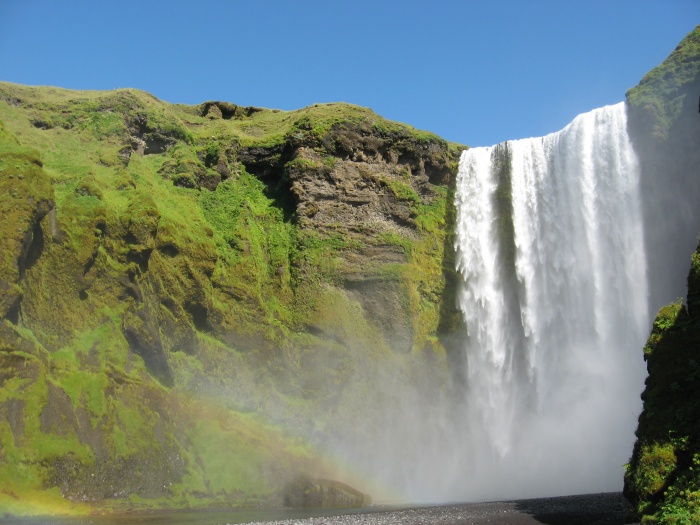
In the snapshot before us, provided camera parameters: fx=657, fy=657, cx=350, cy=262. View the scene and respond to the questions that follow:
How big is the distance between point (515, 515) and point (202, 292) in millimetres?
20004

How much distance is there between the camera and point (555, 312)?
3841 centimetres

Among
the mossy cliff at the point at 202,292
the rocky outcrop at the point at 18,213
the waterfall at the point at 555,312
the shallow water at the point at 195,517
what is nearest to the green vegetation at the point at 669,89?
the waterfall at the point at 555,312

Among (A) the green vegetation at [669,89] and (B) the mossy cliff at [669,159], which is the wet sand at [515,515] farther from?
(A) the green vegetation at [669,89]

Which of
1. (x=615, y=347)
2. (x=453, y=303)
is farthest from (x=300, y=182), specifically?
(x=615, y=347)

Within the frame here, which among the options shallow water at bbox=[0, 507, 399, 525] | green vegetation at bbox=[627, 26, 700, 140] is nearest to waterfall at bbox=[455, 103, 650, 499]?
green vegetation at bbox=[627, 26, 700, 140]

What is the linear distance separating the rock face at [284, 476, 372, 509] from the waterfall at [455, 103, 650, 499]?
26.3 ft

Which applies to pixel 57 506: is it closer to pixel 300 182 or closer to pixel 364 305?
pixel 364 305

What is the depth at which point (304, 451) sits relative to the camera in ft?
110

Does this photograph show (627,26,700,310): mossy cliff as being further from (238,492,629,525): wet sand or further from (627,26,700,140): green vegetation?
(238,492,629,525): wet sand

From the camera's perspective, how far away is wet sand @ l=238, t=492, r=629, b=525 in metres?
20.0

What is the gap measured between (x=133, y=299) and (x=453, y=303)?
799 inches

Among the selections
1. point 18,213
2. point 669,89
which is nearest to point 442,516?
point 18,213

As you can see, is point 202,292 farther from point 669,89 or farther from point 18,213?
point 669,89

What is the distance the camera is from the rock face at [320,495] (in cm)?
2867
